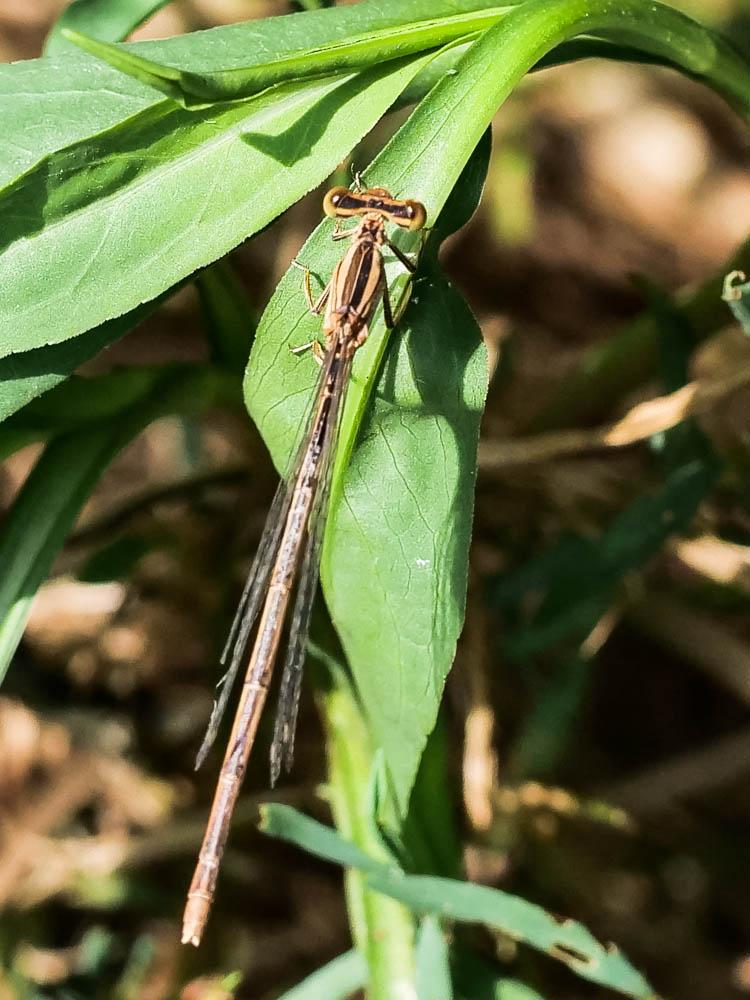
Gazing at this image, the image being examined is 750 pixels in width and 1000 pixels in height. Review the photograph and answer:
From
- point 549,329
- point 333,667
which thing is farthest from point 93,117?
point 549,329

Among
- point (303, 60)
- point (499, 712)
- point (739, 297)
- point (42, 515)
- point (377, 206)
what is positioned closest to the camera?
point (303, 60)

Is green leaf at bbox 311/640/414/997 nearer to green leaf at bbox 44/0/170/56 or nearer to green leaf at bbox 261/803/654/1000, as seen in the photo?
green leaf at bbox 261/803/654/1000

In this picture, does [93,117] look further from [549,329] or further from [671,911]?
[549,329]

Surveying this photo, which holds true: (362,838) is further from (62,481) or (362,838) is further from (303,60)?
(303,60)

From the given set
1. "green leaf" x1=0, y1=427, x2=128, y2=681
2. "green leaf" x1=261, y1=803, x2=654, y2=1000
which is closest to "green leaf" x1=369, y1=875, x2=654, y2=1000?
"green leaf" x1=261, y1=803, x2=654, y2=1000

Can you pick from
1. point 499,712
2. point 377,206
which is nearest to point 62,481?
point 377,206

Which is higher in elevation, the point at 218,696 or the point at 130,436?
the point at 130,436
